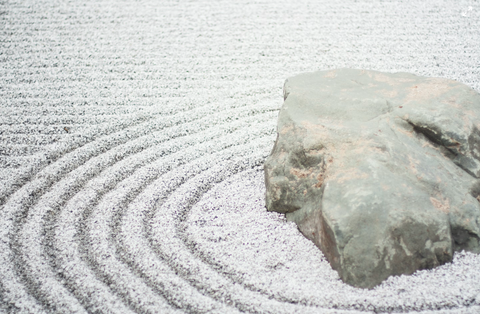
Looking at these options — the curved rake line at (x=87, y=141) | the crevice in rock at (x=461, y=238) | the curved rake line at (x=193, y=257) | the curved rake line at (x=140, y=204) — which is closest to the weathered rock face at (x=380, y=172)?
the crevice in rock at (x=461, y=238)

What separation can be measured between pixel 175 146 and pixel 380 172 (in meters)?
0.78

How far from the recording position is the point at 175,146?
1.53 metres

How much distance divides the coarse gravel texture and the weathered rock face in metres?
0.06

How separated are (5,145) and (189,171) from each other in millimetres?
699

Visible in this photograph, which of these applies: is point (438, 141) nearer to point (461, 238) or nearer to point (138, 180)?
point (461, 238)

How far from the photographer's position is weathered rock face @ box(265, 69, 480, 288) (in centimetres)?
94

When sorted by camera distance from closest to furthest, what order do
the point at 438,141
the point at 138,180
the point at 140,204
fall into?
1. the point at 438,141
2. the point at 140,204
3. the point at 138,180

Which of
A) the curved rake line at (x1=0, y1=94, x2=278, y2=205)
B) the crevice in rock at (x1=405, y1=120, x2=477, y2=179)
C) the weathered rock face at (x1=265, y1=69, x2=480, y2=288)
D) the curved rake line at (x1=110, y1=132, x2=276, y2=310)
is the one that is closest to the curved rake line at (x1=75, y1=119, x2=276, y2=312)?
the curved rake line at (x1=110, y1=132, x2=276, y2=310)

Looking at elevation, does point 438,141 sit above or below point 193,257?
above

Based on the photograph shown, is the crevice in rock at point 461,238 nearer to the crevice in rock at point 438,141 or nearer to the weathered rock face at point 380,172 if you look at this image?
the weathered rock face at point 380,172

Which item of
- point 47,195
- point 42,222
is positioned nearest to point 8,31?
point 47,195

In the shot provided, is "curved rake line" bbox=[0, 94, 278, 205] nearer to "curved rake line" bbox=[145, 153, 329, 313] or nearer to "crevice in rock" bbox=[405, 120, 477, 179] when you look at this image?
"curved rake line" bbox=[145, 153, 329, 313]

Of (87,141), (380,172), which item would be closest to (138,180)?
(87,141)

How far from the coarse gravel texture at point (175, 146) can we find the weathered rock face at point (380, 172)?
55mm
